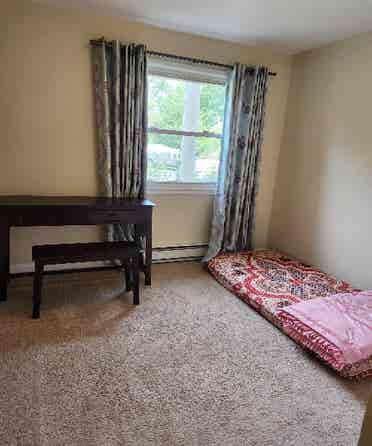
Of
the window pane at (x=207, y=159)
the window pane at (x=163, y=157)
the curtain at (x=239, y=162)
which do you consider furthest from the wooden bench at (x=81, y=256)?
the window pane at (x=207, y=159)

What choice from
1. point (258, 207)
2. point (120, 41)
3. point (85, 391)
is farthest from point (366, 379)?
point (120, 41)

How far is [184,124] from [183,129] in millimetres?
51

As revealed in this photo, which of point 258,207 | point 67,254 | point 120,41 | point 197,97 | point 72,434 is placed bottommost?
point 72,434

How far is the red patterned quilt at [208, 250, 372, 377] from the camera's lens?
2.59 metres

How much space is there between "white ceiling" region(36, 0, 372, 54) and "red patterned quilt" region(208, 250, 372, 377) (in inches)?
84.4

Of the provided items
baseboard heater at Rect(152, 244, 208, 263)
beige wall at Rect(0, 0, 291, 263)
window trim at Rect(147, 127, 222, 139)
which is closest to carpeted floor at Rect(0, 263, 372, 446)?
baseboard heater at Rect(152, 244, 208, 263)

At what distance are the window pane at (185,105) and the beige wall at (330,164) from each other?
866 mm

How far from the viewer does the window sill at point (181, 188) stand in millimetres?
3326

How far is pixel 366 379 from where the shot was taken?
1.91m

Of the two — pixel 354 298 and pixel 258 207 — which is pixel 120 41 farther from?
pixel 354 298

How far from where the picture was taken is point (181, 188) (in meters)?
3.44

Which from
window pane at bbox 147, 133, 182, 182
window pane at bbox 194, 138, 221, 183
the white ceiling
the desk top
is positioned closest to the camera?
the white ceiling

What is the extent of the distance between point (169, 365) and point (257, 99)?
8.89 feet

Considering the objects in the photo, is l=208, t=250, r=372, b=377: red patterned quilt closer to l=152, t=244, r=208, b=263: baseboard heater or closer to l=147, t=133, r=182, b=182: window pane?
l=152, t=244, r=208, b=263: baseboard heater
